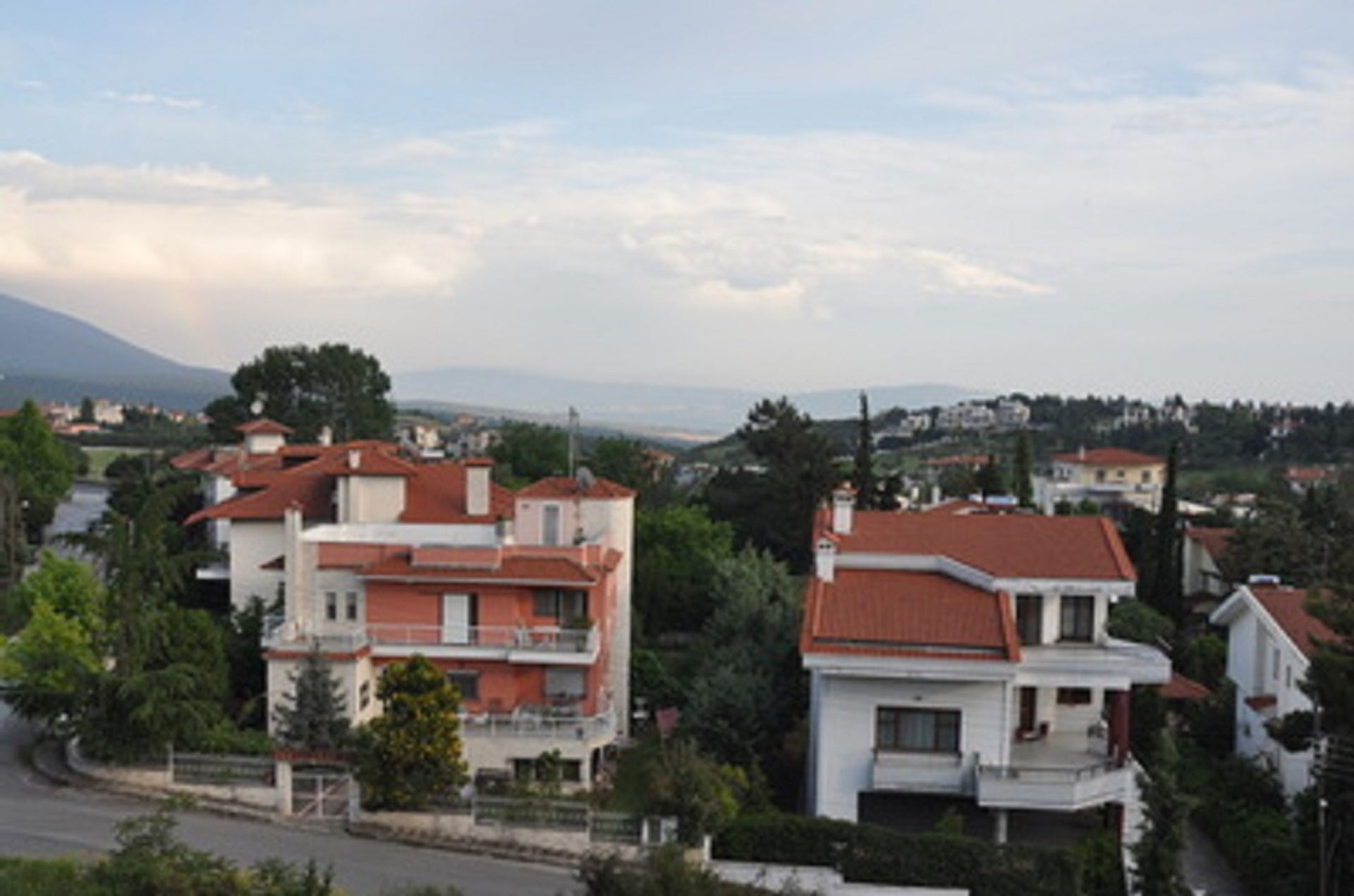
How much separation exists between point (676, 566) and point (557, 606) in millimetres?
14144

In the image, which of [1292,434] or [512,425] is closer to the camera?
[512,425]

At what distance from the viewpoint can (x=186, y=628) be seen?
25.0 metres

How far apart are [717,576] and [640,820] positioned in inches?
432

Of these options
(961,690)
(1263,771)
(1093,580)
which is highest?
(1093,580)

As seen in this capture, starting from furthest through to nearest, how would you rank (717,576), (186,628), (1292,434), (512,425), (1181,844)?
1. (1292,434)
2. (512,425)
3. (717,576)
4. (186,628)
5. (1181,844)

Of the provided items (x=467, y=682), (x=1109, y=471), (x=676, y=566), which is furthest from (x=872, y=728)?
(x=1109, y=471)

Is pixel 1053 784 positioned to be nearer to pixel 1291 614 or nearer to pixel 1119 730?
pixel 1119 730

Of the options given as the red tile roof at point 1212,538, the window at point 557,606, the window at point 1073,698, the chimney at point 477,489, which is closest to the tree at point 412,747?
the window at point 557,606

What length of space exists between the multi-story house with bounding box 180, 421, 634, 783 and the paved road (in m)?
4.04

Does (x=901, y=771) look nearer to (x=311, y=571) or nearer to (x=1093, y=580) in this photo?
(x=1093, y=580)

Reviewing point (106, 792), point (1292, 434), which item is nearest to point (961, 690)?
point (106, 792)

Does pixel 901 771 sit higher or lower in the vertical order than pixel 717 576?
lower

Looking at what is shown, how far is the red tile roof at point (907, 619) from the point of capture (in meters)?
22.3

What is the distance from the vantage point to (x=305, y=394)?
67.2 meters
